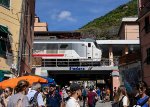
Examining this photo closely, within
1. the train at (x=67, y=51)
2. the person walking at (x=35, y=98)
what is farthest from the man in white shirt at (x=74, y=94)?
the train at (x=67, y=51)

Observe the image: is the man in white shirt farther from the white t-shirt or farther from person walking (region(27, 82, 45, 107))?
person walking (region(27, 82, 45, 107))

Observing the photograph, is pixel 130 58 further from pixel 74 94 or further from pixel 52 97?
pixel 74 94

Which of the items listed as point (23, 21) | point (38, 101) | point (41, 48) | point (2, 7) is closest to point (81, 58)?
point (41, 48)

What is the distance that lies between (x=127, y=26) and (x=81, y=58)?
10865 millimetres

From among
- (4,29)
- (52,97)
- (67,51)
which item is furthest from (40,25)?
(52,97)

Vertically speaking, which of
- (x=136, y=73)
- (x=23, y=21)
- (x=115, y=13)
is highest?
(x=115, y=13)

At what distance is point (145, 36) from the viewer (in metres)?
28.9

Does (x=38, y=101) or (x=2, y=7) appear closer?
(x=38, y=101)

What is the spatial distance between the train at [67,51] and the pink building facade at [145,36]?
570 inches

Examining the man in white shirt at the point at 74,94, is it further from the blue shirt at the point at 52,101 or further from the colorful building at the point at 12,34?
the colorful building at the point at 12,34

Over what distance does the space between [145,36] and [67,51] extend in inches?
691

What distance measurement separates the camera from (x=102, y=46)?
1951 inches

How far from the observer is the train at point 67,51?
4439cm

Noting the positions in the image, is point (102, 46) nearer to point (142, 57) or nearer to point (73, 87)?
point (142, 57)
